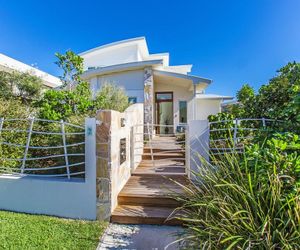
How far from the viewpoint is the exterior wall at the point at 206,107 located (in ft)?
52.7

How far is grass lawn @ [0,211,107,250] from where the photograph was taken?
3277 mm

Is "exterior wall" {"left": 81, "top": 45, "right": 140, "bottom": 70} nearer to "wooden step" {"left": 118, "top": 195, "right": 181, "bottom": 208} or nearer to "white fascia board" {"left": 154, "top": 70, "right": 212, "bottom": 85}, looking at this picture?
"white fascia board" {"left": 154, "top": 70, "right": 212, "bottom": 85}

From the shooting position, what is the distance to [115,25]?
2028cm

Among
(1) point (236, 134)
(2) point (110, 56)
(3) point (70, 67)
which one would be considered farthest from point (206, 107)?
(1) point (236, 134)

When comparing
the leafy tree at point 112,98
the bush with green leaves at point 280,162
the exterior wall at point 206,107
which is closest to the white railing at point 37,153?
the leafy tree at point 112,98

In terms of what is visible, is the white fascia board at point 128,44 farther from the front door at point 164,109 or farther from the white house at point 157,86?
the front door at point 164,109

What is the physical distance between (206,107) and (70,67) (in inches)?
411

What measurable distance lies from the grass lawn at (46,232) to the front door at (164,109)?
8660 mm

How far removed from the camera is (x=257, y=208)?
2.38 meters

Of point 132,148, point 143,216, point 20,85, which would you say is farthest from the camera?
point 20,85

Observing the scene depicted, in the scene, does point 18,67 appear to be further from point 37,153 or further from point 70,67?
point 37,153

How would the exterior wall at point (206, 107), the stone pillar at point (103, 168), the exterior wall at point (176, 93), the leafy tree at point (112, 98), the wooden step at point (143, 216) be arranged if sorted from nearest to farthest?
the wooden step at point (143, 216) → the stone pillar at point (103, 168) → the leafy tree at point (112, 98) → the exterior wall at point (176, 93) → the exterior wall at point (206, 107)

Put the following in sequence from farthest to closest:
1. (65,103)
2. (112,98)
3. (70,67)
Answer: (70,67)
(112,98)
(65,103)

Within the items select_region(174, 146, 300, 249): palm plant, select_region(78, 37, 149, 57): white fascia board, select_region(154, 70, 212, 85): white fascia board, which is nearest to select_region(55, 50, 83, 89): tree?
select_region(154, 70, 212, 85): white fascia board
